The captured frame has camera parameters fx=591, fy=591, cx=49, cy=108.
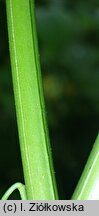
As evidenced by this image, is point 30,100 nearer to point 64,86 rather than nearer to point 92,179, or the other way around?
point 92,179

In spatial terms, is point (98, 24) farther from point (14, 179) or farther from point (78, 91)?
point (14, 179)

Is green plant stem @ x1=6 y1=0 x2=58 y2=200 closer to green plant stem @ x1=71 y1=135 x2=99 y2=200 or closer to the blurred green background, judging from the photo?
green plant stem @ x1=71 y1=135 x2=99 y2=200

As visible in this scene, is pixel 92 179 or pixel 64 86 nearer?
pixel 92 179

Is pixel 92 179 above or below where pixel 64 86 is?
above

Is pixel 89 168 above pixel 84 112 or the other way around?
above

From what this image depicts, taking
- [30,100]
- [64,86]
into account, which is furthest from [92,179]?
[64,86]

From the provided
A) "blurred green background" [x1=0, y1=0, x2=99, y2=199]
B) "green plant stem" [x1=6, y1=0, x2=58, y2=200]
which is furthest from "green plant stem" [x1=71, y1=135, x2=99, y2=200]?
"blurred green background" [x1=0, y1=0, x2=99, y2=199]

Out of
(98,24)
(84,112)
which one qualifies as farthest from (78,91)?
(98,24)
